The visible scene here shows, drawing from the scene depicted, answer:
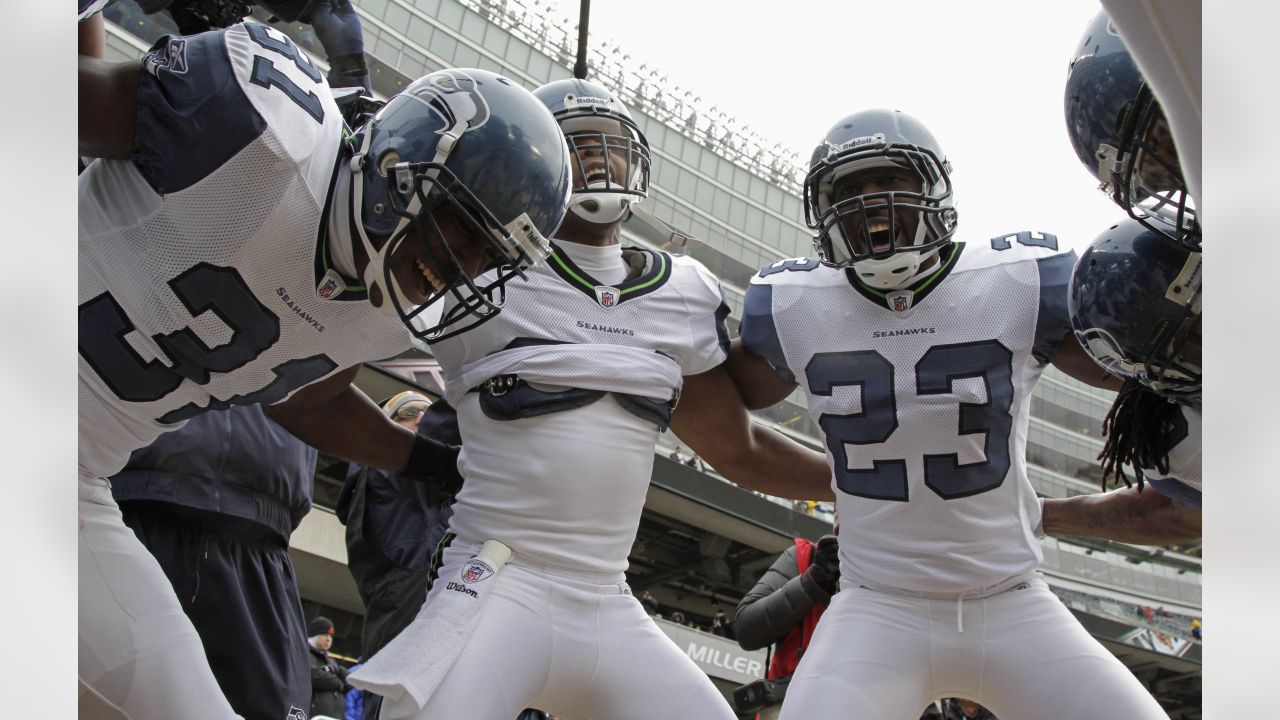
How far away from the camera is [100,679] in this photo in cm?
236

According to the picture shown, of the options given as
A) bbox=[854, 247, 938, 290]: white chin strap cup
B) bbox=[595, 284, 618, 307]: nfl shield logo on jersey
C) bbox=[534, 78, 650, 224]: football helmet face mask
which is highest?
bbox=[534, 78, 650, 224]: football helmet face mask

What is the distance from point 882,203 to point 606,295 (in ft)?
2.81

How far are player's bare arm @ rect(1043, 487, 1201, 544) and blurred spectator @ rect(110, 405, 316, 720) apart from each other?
2.40 metres

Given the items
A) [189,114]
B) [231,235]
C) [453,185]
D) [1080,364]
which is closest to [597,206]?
[453,185]

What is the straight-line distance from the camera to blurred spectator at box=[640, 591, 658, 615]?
23509 mm

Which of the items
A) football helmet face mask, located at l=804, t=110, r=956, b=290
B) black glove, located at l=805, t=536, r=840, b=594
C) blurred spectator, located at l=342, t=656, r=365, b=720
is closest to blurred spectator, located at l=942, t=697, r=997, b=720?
black glove, located at l=805, t=536, r=840, b=594

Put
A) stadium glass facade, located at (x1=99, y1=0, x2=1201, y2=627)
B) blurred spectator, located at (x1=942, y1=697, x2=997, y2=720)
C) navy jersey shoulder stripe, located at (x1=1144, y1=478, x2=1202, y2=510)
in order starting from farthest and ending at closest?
stadium glass facade, located at (x1=99, y1=0, x2=1201, y2=627)
blurred spectator, located at (x1=942, y1=697, x2=997, y2=720)
navy jersey shoulder stripe, located at (x1=1144, y1=478, x2=1202, y2=510)

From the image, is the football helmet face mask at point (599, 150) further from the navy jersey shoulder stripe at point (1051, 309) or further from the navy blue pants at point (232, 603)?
the navy blue pants at point (232, 603)

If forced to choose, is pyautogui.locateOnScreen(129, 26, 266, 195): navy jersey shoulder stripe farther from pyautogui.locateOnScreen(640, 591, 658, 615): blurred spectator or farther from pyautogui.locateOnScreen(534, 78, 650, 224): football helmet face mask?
pyautogui.locateOnScreen(640, 591, 658, 615): blurred spectator

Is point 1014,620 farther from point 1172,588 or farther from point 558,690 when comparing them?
point 1172,588

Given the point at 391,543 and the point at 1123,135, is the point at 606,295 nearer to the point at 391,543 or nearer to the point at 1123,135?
the point at 1123,135

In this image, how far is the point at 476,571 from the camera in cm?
A: 293

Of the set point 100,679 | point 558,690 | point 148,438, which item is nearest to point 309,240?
point 148,438
